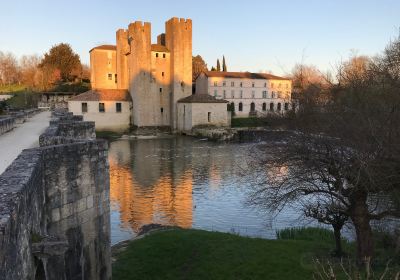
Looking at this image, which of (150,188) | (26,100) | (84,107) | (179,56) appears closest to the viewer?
(150,188)

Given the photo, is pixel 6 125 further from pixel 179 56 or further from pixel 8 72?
pixel 8 72

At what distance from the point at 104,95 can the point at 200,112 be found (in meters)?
14.9

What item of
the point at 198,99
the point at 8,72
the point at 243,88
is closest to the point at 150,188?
the point at 198,99

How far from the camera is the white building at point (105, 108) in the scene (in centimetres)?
5603

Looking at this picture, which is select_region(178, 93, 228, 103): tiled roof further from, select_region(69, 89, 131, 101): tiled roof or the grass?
the grass

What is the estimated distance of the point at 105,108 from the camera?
57.7 metres

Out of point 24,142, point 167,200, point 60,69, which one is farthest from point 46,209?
point 60,69

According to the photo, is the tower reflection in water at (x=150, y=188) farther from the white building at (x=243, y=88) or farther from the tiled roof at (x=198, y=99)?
the white building at (x=243, y=88)

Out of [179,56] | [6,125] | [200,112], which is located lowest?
[6,125]

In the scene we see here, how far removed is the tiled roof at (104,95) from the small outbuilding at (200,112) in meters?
8.87

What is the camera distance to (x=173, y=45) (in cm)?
5928

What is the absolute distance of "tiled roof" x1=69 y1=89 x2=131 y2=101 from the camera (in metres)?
56.4

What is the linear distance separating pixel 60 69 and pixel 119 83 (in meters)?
16.3

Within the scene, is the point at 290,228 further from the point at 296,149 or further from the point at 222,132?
the point at 222,132
